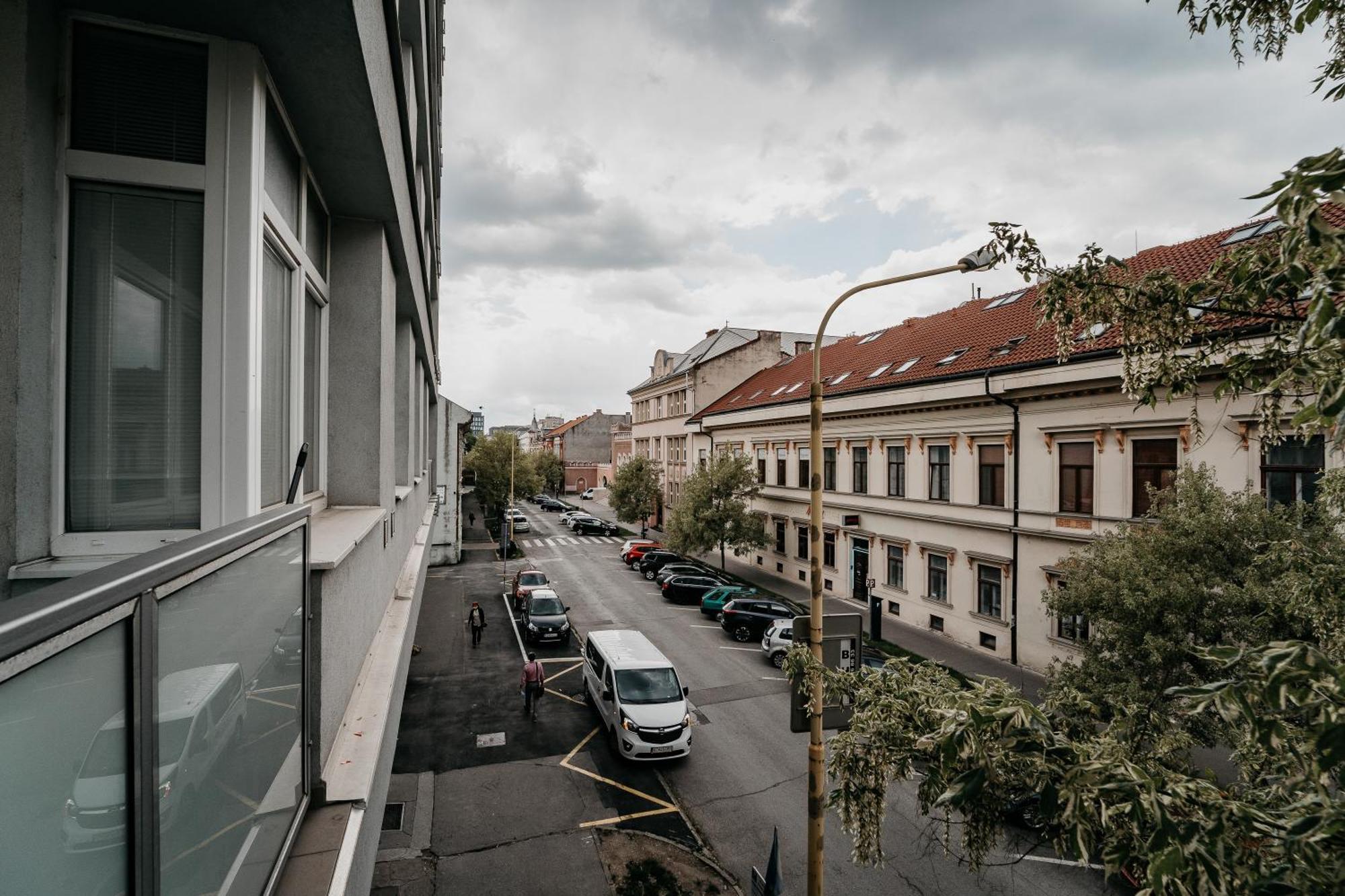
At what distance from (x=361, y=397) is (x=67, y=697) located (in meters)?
4.07

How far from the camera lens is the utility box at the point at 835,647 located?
23.6ft

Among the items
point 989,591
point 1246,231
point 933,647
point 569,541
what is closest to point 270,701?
point 989,591

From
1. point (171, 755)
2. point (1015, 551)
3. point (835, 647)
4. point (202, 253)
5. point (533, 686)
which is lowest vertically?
point (533, 686)

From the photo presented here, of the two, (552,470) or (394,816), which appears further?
(552,470)

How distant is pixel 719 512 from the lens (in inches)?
1212

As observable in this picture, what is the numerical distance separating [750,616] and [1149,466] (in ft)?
39.7

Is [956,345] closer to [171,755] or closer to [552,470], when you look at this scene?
[171,755]

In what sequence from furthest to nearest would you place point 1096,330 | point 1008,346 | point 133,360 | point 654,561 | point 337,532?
1. point 654,561
2. point 1008,346
3. point 1096,330
4. point 337,532
5. point 133,360

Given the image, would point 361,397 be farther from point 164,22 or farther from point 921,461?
point 921,461

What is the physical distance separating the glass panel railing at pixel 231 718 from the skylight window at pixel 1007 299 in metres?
26.5

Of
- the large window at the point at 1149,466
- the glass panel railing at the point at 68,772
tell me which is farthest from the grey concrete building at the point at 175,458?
the large window at the point at 1149,466

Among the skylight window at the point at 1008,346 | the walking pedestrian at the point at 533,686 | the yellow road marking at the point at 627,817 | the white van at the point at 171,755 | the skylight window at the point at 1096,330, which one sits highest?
the skylight window at the point at 1008,346

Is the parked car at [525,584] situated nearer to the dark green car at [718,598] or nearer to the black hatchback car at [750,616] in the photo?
the dark green car at [718,598]

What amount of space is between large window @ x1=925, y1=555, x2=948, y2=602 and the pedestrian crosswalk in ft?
86.2
